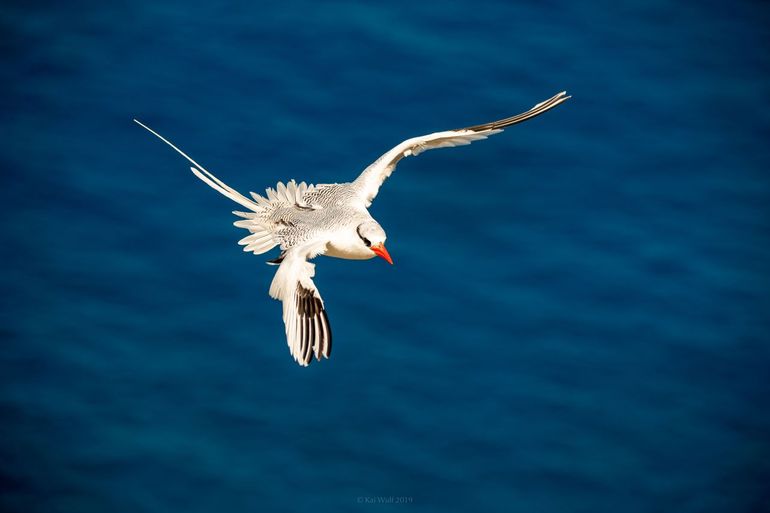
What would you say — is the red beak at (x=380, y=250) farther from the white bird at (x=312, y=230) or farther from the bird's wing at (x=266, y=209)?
the bird's wing at (x=266, y=209)

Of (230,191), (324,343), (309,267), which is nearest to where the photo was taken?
(324,343)

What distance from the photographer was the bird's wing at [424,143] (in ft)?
39.5

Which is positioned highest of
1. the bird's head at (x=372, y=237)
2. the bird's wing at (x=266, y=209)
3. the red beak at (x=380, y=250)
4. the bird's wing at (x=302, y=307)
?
the bird's wing at (x=266, y=209)

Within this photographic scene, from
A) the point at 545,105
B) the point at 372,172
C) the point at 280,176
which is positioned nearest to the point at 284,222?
the point at 372,172

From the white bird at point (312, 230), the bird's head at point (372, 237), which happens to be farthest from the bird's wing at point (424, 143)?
the bird's head at point (372, 237)

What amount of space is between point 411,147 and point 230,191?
1779mm

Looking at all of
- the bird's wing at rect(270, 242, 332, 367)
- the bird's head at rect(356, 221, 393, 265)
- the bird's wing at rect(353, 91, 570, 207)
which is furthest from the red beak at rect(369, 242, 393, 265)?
the bird's wing at rect(353, 91, 570, 207)

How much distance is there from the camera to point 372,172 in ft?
39.8

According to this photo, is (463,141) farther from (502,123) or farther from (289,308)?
(289,308)

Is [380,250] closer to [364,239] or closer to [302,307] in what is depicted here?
[364,239]

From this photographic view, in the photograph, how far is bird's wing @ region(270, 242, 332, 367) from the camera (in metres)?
9.89

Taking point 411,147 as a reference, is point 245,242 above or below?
below

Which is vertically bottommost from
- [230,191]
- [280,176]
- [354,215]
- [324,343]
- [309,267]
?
[324,343]

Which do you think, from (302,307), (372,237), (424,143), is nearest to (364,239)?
(372,237)
